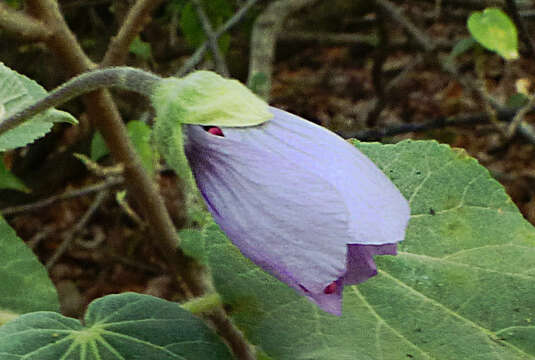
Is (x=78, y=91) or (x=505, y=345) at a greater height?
(x=78, y=91)

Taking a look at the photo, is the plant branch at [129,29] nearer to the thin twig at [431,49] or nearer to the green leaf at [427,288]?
the green leaf at [427,288]

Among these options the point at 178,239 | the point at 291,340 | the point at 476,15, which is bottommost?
the point at 178,239

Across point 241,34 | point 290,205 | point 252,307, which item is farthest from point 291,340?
point 241,34

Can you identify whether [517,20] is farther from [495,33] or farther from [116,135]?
[116,135]

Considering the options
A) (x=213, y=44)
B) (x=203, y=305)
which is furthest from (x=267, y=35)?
(x=203, y=305)

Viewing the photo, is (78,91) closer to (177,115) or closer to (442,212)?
(177,115)

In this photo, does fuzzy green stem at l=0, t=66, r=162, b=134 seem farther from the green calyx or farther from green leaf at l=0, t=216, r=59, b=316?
green leaf at l=0, t=216, r=59, b=316
